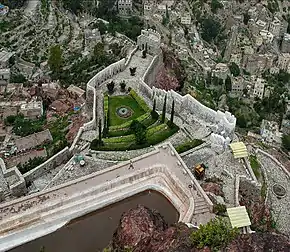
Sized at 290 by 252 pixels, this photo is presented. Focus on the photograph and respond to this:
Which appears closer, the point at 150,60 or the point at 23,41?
the point at 150,60

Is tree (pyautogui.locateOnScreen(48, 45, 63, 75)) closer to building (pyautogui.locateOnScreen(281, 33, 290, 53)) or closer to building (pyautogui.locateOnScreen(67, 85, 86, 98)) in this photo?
building (pyautogui.locateOnScreen(67, 85, 86, 98))

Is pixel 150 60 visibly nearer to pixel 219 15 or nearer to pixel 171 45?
pixel 171 45

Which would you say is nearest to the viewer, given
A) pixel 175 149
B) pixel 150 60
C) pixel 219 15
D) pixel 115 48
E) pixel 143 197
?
pixel 143 197

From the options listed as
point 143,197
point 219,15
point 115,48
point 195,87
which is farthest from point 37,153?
point 219,15

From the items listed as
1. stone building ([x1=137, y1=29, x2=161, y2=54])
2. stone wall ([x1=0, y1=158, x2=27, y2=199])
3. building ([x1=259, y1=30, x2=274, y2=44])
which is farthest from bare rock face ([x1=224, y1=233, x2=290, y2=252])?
building ([x1=259, y1=30, x2=274, y2=44])

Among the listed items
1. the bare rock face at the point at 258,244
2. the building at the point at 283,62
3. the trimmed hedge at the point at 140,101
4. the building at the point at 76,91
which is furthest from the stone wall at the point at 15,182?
the building at the point at 283,62

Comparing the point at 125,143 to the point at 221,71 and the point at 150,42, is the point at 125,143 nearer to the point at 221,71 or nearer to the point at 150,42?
the point at 150,42

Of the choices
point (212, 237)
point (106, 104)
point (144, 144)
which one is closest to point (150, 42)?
point (106, 104)
